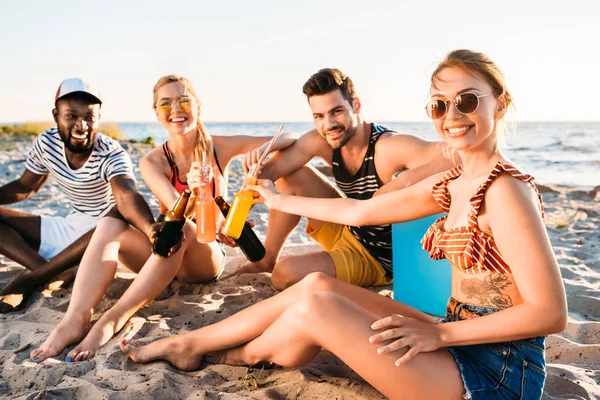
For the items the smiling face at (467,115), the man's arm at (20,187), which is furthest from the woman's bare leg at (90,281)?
the smiling face at (467,115)

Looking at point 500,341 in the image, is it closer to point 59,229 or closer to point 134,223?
point 134,223

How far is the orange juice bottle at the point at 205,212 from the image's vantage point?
2771 mm

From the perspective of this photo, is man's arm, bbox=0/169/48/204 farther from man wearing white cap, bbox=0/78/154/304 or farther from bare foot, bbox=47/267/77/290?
bare foot, bbox=47/267/77/290

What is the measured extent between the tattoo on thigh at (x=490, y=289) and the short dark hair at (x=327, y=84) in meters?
1.69

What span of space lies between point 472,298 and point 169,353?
130 centimetres

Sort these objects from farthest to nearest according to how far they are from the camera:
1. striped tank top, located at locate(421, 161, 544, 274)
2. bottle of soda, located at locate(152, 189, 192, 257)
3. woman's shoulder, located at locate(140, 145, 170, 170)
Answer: woman's shoulder, located at locate(140, 145, 170, 170)
bottle of soda, located at locate(152, 189, 192, 257)
striped tank top, located at locate(421, 161, 544, 274)

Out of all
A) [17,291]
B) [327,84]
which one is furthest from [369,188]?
[17,291]

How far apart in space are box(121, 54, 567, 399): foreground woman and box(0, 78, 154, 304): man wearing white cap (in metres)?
1.95

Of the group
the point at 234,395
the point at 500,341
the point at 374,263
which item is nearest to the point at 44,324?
the point at 234,395

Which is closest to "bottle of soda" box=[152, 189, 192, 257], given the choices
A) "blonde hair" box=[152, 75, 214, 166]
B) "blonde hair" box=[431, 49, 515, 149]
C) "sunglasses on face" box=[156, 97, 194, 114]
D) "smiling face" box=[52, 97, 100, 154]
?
"blonde hair" box=[152, 75, 214, 166]

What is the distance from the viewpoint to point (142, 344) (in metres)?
2.63

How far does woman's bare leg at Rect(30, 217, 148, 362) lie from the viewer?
108 inches

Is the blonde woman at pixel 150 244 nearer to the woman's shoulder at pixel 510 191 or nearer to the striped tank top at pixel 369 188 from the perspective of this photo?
the striped tank top at pixel 369 188

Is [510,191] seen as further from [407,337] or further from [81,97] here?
[81,97]
